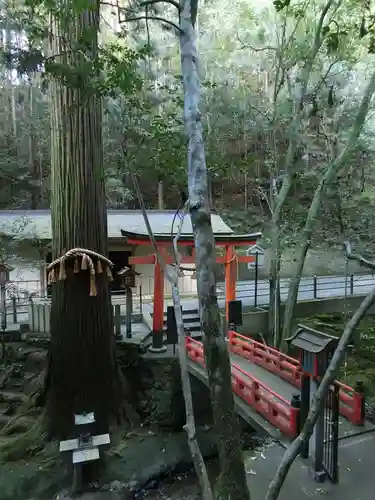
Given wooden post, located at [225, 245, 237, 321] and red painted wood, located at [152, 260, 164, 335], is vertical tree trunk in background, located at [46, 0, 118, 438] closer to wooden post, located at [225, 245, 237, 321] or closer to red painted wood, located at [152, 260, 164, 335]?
red painted wood, located at [152, 260, 164, 335]

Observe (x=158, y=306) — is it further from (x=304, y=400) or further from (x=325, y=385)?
(x=325, y=385)

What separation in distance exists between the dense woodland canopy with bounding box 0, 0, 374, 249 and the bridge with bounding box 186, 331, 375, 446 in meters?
3.50

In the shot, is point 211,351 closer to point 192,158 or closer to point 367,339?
point 192,158

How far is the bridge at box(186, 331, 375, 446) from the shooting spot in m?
5.54

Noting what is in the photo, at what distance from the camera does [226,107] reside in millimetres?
11789

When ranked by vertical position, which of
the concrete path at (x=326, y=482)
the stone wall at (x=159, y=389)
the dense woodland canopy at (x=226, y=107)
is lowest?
the stone wall at (x=159, y=389)

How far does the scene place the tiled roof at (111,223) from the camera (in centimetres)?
1134

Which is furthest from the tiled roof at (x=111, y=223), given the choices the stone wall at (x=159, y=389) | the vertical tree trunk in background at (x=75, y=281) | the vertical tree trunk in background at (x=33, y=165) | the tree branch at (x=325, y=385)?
the tree branch at (x=325, y=385)

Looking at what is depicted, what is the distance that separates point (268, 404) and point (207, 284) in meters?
3.54

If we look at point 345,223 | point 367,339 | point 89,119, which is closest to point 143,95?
point 89,119

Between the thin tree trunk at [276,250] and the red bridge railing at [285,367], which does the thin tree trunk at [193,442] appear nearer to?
the red bridge railing at [285,367]

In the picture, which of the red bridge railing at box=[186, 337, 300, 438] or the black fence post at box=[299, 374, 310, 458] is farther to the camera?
the red bridge railing at box=[186, 337, 300, 438]

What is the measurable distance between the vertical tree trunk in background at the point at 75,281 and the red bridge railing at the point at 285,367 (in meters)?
3.33

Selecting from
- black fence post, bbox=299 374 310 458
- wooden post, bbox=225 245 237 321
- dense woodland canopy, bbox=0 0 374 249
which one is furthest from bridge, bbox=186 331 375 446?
dense woodland canopy, bbox=0 0 374 249
